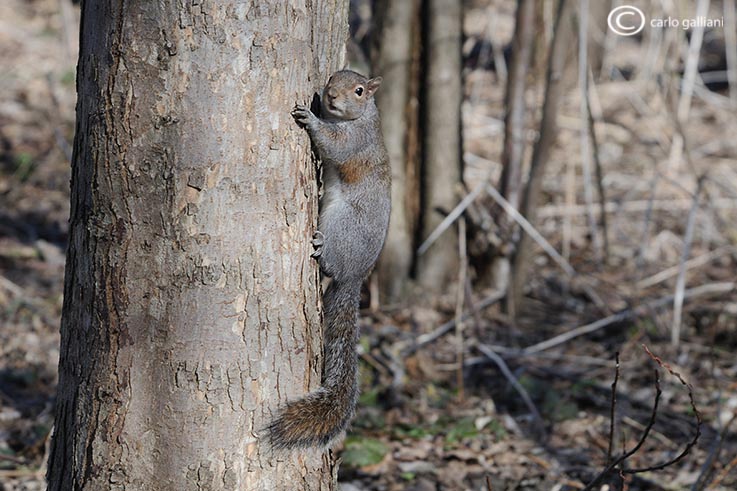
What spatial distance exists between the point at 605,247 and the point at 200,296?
138 inches

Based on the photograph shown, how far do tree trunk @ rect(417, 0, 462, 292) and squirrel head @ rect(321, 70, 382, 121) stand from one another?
6.53 feet

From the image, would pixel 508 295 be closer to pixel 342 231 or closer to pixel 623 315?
pixel 623 315

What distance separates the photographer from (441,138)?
454 cm

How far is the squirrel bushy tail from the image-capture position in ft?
6.25

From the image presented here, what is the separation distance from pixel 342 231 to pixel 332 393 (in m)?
0.53

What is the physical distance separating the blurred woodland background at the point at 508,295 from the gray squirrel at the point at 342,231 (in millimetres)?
752

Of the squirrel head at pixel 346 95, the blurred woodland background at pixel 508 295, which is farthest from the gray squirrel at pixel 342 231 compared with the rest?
the blurred woodland background at pixel 508 295

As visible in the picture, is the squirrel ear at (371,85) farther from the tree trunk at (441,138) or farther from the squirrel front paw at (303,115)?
the tree trunk at (441,138)

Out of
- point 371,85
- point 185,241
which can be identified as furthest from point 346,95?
point 185,241

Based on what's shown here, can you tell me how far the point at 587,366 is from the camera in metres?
4.09

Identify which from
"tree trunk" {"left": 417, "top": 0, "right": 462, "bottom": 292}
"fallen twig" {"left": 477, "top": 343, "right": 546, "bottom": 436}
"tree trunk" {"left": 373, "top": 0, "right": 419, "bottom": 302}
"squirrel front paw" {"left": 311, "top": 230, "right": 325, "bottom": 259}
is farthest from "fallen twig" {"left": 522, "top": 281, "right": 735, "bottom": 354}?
"squirrel front paw" {"left": 311, "top": 230, "right": 325, "bottom": 259}

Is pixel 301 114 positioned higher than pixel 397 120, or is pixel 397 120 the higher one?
pixel 397 120

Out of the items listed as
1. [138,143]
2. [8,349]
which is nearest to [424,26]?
[8,349]

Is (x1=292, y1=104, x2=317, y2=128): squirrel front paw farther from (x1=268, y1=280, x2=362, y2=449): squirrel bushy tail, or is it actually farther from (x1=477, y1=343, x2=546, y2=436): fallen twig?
(x1=477, y1=343, x2=546, y2=436): fallen twig
